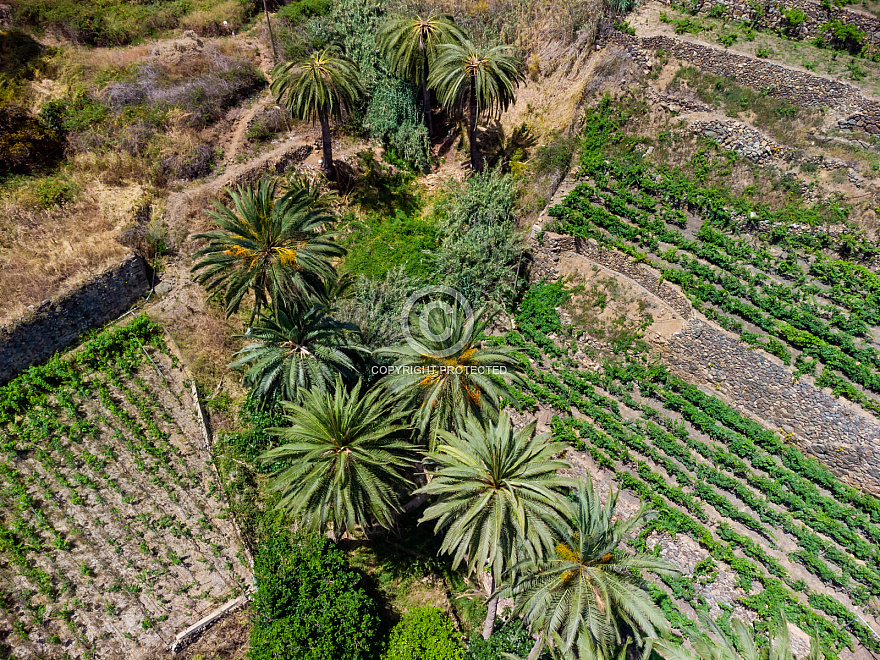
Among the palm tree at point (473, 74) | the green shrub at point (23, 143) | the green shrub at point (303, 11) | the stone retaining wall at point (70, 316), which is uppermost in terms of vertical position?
the green shrub at point (303, 11)

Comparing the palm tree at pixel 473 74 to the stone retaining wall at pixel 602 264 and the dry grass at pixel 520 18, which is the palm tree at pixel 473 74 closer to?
the dry grass at pixel 520 18

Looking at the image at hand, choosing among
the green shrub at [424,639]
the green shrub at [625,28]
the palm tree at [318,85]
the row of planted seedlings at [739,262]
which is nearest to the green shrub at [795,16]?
the green shrub at [625,28]

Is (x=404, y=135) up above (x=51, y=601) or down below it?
above

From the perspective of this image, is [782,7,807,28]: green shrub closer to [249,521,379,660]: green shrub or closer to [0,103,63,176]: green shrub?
[249,521,379,660]: green shrub

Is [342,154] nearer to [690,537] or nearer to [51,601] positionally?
[51,601]

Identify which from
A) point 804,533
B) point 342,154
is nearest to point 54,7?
point 342,154
